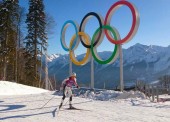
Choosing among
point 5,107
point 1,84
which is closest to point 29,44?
point 1,84

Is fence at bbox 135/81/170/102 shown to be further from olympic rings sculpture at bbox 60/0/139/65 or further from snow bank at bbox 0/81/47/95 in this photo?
snow bank at bbox 0/81/47/95

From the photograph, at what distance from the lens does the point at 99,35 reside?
26.4m

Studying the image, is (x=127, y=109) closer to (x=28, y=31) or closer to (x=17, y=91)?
(x=17, y=91)

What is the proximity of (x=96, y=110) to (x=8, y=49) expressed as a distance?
29058 mm

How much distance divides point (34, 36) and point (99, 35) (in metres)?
22.6

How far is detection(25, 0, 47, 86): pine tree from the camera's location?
1838 inches

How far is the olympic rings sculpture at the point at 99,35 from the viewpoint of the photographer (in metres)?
22.9

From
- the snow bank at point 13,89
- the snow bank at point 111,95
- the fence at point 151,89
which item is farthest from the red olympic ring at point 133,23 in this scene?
the snow bank at point 13,89

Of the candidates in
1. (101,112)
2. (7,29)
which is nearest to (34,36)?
(7,29)

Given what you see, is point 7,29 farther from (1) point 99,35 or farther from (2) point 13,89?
(1) point 99,35

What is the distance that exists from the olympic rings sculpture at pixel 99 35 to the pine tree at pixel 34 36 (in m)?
15.4

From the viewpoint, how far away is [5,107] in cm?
1847

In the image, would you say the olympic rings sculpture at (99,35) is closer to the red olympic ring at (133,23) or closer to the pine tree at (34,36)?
the red olympic ring at (133,23)

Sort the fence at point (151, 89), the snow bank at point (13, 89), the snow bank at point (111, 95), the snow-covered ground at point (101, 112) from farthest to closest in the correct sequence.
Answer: the snow bank at point (13, 89), the fence at point (151, 89), the snow bank at point (111, 95), the snow-covered ground at point (101, 112)
